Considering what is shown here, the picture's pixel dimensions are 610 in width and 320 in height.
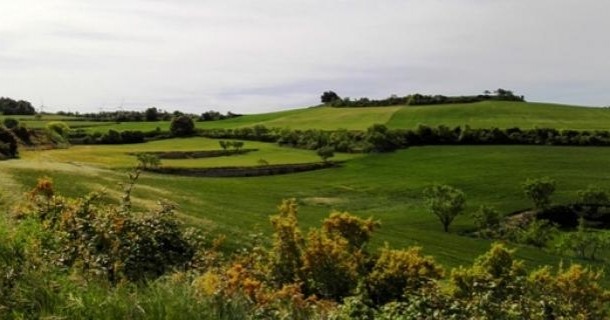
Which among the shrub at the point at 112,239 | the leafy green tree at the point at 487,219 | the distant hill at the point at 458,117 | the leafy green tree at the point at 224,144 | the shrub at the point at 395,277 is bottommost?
the leafy green tree at the point at 487,219

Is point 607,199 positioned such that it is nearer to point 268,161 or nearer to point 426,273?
point 268,161

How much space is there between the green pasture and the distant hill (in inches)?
773

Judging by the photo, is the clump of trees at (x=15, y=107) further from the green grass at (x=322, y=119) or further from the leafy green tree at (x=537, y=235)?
the leafy green tree at (x=537, y=235)

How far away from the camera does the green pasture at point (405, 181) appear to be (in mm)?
47716

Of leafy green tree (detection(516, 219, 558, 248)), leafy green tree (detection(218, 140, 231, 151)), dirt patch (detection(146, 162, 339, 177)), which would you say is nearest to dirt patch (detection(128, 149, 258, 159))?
leafy green tree (detection(218, 140, 231, 151))

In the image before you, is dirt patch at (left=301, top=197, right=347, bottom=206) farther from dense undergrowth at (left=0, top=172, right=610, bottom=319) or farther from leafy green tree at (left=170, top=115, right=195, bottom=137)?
leafy green tree at (left=170, top=115, right=195, bottom=137)

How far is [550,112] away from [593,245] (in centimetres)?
9296

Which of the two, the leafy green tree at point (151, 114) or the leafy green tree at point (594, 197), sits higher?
the leafy green tree at point (151, 114)

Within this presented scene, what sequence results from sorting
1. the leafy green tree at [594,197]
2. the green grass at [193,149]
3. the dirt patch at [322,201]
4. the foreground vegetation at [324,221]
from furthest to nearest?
Answer: the green grass at [193,149] < the leafy green tree at [594,197] < the dirt patch at [322,201] < the foreground vegetation at [324,221]

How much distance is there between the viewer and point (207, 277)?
8.34 m

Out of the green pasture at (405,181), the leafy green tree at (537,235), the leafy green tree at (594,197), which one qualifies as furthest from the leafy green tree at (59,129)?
the leafy green tree at (594,197)

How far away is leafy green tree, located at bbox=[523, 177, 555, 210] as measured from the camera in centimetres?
7206

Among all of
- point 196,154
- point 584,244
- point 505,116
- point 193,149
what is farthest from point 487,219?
point 505,116

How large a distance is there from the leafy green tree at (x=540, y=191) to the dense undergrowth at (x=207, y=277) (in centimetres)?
5787
